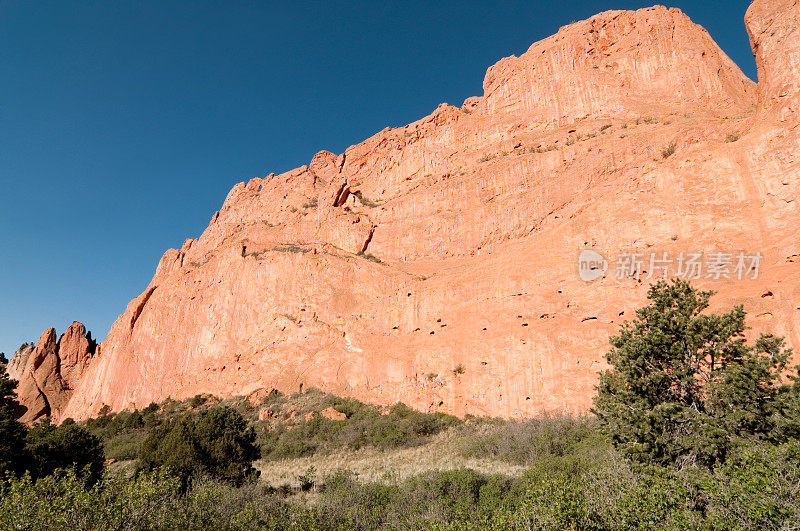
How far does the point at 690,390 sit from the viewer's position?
390 inches

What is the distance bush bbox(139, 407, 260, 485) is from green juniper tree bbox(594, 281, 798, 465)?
40.3 feet

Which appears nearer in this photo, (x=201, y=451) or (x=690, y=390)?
(x=690, y=390)

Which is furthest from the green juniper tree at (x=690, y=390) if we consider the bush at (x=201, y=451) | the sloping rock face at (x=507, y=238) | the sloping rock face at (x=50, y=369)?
the sloping rock face at (x=50, y=369)

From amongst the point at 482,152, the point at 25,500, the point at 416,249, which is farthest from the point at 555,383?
the point at 482,152

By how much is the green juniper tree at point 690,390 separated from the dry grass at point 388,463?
4971 mm

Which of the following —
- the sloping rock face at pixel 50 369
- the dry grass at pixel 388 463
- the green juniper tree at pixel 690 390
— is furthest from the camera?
the sloping rock face at pixel 50 369

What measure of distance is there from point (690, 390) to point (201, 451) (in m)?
15.0

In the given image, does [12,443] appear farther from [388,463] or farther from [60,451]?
[388,463]

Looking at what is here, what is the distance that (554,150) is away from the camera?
3259 centimetres

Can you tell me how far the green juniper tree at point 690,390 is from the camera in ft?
29.1

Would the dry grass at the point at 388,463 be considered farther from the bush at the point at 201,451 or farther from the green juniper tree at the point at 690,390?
the green juniper tree at the point at 690,390

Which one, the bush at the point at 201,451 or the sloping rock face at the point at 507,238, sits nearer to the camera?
the bush at the point at 201,451

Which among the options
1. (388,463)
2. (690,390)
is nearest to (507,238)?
(388,463)

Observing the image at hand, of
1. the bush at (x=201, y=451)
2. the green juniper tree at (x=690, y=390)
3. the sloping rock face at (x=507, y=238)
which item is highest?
the sloping rock face at (x=507, y=238)
